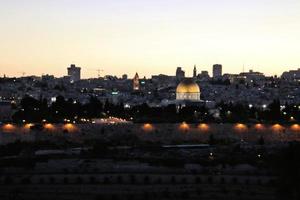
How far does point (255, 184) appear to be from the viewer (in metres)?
23.2

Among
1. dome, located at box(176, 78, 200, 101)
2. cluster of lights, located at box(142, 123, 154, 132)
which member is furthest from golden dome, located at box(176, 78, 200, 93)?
cluster of lights, located at box(142, 123, 154, 132)

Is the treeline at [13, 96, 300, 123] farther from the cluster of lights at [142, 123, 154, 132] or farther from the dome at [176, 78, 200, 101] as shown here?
the dome at [176, 78, 200, 101]

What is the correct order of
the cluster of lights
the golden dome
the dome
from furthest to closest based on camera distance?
the golden dome → the dome → the cluster of lights

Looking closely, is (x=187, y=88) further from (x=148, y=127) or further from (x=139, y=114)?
(x=148, y=127)

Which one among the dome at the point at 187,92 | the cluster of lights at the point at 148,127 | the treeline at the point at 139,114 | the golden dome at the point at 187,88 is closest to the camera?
the cluster of lights at the point at 148,127

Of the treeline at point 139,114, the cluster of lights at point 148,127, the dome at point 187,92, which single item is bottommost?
the cluster of lights at point 148,127

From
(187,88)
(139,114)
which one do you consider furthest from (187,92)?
(139,114)

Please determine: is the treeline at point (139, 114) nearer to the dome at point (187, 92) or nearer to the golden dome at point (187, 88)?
the dome at point (187, 92)

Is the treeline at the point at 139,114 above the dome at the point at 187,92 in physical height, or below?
below

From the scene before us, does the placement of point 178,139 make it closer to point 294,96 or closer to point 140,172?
point 140,172

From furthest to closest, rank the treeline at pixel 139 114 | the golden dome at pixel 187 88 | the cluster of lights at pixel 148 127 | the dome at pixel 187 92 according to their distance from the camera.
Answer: the golden dome at pixel 187 88 < the dome at pixel 187 92 < the treeline at pixel 139 114 < the cluster of lights at pixel 148 127

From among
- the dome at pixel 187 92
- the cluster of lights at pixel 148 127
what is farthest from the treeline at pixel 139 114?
the dome at pixel 187 92

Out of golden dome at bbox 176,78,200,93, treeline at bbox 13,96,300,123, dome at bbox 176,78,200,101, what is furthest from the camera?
golden dome at bbox 176,78,200,93

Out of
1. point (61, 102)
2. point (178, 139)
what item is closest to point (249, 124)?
point (178, 139)
